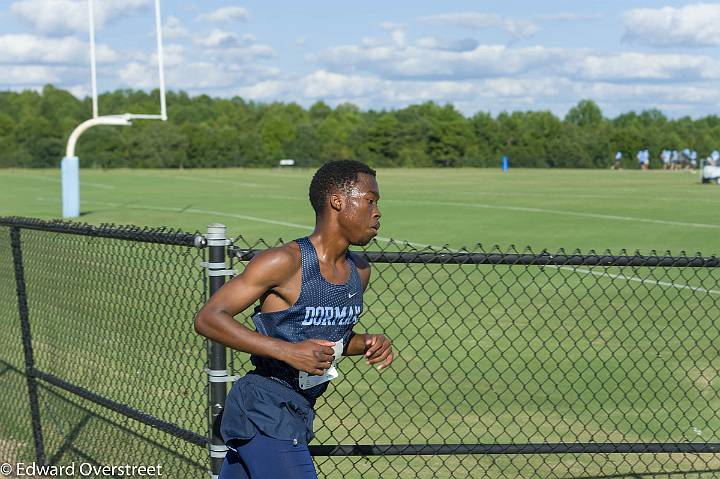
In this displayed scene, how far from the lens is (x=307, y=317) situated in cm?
408

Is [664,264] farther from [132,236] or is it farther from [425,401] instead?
[425,401]

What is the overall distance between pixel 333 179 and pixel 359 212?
0.57 ft

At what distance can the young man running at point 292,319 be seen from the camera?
13.0 ft

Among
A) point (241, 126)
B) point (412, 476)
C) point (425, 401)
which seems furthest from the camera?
point (241, 126)

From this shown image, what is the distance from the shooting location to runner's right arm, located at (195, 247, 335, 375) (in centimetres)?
387

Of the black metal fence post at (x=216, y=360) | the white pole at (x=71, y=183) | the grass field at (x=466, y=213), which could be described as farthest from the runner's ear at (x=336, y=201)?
the white pole at (x=71, y=183)

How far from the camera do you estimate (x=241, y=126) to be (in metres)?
145

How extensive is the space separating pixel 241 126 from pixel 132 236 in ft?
464

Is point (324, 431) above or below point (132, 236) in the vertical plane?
below

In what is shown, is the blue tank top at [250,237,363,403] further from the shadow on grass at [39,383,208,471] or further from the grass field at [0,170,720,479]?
the shadow on grass at [39,383,208,471]

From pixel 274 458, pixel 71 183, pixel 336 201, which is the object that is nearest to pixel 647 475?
pixel 274 458

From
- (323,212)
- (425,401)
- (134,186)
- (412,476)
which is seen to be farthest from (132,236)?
(134,186)

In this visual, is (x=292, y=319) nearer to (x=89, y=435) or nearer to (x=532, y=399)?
(x=89, y=435)

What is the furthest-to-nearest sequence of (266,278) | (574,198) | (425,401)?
(574,198), (425,401), (266,278)
